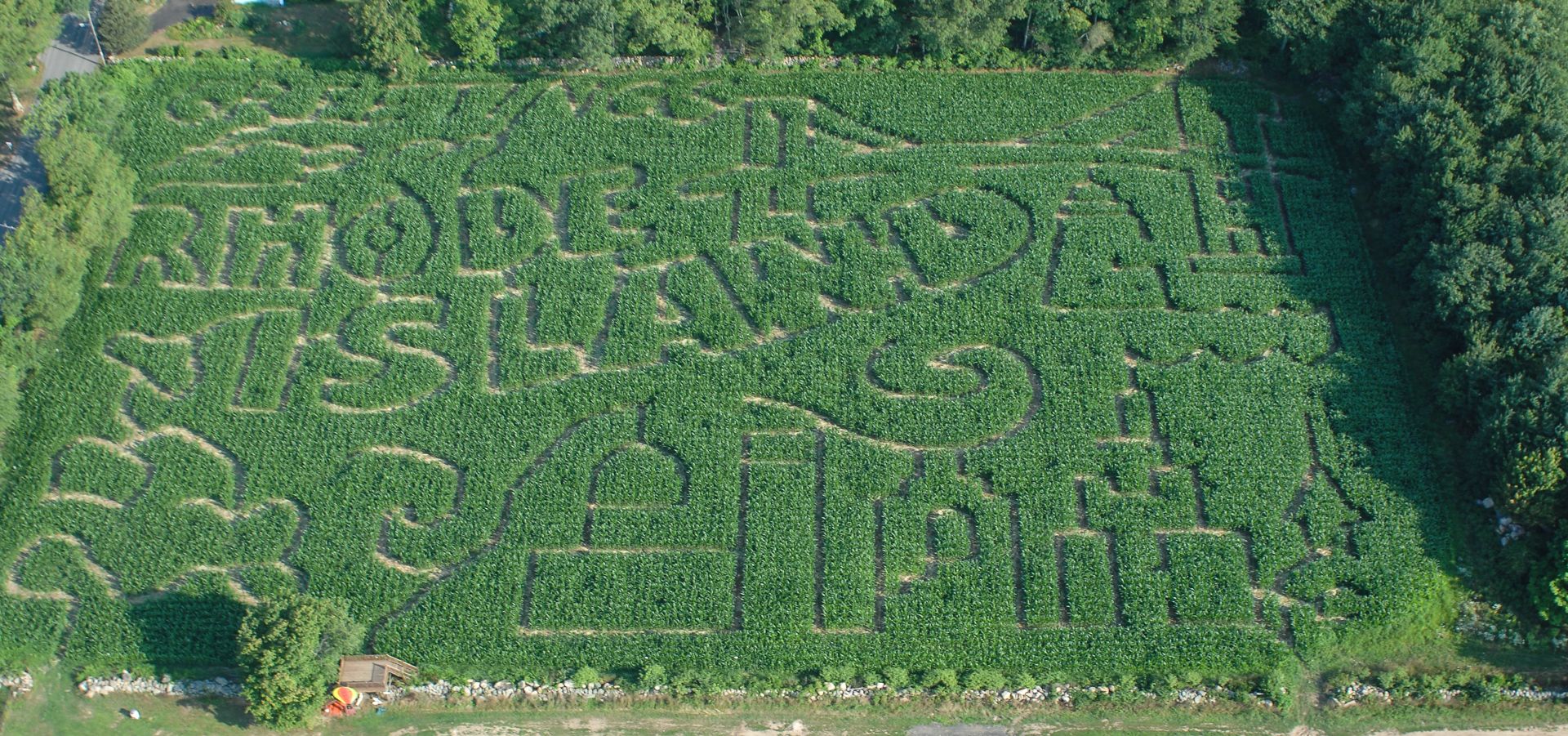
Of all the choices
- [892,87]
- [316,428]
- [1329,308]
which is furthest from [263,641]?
[1329,308]

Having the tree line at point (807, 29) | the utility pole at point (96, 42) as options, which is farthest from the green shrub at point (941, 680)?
the utility pole at point (96, 42)

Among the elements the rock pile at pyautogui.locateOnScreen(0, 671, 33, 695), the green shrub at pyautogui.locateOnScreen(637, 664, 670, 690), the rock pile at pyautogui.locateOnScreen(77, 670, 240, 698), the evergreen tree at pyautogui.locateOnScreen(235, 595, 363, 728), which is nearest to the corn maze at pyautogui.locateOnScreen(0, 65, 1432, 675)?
the rock pile at pyautogui.locateOnScreen(77, 670, 240, 698)

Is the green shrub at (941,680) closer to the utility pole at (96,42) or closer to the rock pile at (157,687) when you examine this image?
the rock pile at (157,687)

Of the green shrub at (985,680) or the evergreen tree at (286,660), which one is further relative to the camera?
the green shrub at (985,680)

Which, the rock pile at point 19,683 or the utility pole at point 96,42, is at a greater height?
the utility pole at point 96,42

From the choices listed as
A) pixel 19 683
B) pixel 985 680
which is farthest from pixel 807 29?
pixel 19 683

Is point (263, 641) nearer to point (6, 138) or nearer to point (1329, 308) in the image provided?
point (6, 138)
